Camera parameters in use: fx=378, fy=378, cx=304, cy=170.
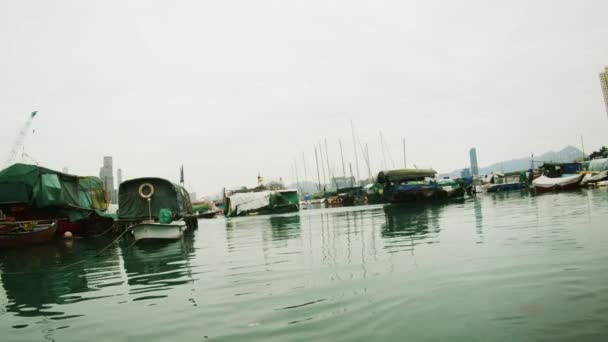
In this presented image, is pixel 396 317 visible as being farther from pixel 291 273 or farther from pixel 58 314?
pixel 58 314

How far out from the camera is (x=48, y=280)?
1006 cm

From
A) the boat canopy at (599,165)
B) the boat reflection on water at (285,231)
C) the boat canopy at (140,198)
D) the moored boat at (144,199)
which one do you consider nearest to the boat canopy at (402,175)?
the boat reflection on water at (285,231)

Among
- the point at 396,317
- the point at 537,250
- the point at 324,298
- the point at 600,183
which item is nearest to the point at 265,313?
the point at 324,298

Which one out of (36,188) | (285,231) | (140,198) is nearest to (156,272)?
(285,231)

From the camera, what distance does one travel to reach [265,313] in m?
5.46

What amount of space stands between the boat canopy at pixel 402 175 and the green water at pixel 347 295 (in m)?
30.8

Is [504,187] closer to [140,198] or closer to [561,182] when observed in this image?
[561,182]

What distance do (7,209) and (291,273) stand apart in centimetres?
2460

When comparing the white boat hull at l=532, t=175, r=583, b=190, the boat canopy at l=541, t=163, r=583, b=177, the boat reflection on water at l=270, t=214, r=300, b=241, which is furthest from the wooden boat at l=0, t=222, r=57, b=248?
the boat canopy at l=541, t=163, r=583, b=177

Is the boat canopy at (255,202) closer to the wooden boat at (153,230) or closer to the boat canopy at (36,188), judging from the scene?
the boat canopy at (36,188)

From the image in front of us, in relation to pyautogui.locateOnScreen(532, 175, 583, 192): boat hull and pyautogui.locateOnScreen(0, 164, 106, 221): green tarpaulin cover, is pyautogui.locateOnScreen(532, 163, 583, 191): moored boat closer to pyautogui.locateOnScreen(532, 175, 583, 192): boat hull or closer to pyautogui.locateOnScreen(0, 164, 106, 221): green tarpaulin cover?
pyautogui.locateOnScreen(532, 175, 583, 192): boat hull

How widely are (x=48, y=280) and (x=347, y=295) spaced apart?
8.54 m

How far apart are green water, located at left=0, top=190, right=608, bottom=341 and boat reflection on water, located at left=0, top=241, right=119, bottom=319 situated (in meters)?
0.06

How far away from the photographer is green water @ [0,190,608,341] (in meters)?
4.48
